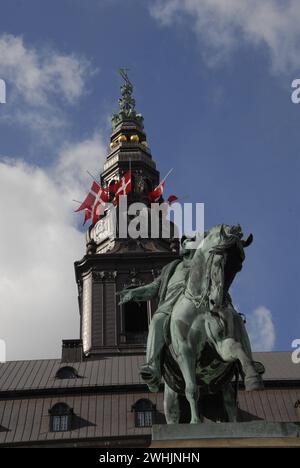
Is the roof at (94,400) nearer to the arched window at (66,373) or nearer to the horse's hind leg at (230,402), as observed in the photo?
the arched window at (66,373)

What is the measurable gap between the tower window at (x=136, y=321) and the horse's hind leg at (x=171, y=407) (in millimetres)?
44546

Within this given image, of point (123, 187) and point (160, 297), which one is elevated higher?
point (123, 187)

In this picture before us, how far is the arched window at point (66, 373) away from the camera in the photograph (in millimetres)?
52156

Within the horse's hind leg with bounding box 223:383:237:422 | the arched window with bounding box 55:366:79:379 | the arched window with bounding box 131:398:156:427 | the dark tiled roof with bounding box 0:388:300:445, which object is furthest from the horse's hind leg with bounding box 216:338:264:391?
the arched window with bounding box 55:366:79:379

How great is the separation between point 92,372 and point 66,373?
198cm

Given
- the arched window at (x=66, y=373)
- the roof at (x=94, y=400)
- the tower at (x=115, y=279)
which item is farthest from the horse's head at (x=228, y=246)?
→ the tower at (x=115, y=279)

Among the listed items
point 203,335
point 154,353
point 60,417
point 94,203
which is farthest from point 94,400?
point 203,335

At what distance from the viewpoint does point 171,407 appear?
12.5 m

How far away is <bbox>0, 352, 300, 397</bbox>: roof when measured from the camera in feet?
166

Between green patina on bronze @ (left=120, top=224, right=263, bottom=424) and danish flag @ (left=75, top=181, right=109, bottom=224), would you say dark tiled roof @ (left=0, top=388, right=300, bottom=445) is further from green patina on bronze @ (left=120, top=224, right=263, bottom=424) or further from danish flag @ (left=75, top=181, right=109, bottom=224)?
green patina on bronze @ (left=120, top=224, right=263, bottom=424)

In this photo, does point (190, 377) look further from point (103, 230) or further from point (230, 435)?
point (103, 230)
